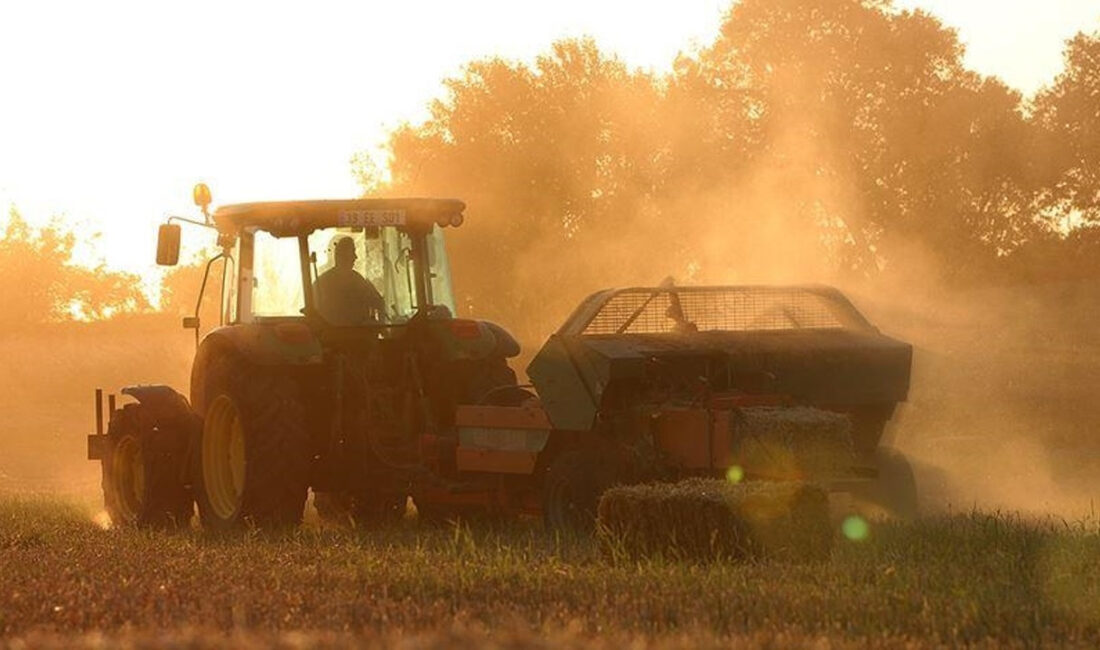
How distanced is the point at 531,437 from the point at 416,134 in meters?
50.0

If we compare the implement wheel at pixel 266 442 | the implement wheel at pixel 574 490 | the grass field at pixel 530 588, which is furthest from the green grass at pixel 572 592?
the implement wheel at pixel 266 442

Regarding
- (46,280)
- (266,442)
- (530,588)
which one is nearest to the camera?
(530,588)

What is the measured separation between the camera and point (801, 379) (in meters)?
14.0

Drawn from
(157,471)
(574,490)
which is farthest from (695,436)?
(157,471)

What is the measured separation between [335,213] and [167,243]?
1.26 m

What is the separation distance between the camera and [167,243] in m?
15.4

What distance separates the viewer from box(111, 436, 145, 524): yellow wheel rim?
1652 centimetres

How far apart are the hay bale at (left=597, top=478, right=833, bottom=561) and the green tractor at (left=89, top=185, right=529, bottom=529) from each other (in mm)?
3612

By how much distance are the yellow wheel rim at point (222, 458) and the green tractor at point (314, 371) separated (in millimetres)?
11

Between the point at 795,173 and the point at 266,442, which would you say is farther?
the point at 795,173

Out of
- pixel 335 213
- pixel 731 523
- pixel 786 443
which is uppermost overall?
pixel 335 213

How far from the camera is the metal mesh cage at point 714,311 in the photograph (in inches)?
568

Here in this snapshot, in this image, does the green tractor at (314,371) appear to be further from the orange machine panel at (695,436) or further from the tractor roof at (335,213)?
the orange machine panel at (695,436)

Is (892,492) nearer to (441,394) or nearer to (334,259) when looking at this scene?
(441,394)
